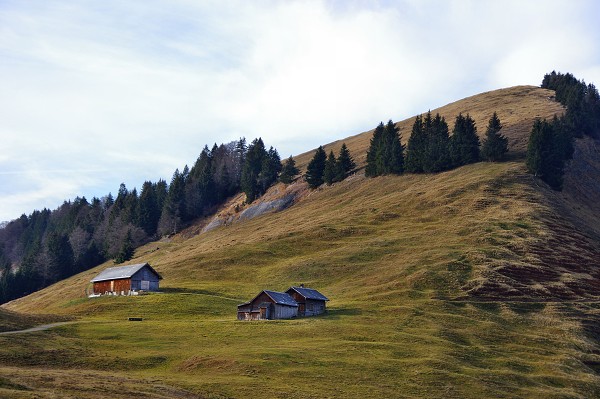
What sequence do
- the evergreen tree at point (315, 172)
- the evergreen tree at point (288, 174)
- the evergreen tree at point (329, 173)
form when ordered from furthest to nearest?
the evergreen tree at point (288, 174), the evergreen tree at point (315, 172), the evergreen tree at point (329, 173)

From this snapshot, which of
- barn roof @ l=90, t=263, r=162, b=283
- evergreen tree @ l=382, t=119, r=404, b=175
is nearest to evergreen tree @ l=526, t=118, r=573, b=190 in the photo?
evergreen tree @ l=382, t=119, r=404, b=175

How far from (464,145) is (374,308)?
76.3 metres

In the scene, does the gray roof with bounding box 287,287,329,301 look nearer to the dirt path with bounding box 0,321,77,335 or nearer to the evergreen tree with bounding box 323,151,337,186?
the dirt path with bounding box 0,321,77,335

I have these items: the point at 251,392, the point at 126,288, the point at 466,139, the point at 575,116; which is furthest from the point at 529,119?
the point at 251,392

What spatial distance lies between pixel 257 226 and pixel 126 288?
5095 cm

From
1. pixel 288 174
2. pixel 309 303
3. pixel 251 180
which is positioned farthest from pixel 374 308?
pixel 251 180

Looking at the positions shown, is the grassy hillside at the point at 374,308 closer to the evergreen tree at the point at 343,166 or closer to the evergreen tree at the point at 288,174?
the evergreen tree at the point at 343,166

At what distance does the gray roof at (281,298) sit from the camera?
8554cm

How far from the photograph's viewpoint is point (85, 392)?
4438 centimetres

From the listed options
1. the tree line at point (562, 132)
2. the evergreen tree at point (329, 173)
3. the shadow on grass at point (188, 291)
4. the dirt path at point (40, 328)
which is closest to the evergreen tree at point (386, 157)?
the evergreen tree at point (329, 173)

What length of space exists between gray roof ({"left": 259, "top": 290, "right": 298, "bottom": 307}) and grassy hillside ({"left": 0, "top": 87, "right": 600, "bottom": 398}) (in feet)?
14.0

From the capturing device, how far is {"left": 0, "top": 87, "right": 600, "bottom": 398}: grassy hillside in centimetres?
5831

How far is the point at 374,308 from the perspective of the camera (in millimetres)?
87188

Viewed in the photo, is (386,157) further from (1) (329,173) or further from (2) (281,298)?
(2) (281,298)
